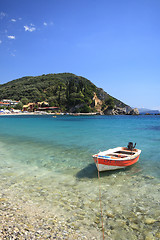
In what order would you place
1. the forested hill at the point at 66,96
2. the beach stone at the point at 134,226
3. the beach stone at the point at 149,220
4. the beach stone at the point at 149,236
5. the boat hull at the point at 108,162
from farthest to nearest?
1. the forested hill at the point at 66,96
2. the boat hull at the point at 108,162
3. the beach stone at the point at 149,220
4. the beach stone at the point at 134,226
5. the beach stone at the point at 149,236

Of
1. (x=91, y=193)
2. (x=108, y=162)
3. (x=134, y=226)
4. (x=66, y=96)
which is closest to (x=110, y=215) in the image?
(x=134, y=226)

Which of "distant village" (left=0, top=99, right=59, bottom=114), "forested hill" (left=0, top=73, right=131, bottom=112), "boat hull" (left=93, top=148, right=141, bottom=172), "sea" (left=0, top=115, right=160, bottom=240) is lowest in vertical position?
"sea" (left=0, top=115, right=160, bottom=240)

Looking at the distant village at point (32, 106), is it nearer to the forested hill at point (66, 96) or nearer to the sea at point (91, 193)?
the forested hill at point (66, 96)

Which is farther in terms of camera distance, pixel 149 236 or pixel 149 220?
pixel 149 220

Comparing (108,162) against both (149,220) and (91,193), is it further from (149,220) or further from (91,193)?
(149,220)

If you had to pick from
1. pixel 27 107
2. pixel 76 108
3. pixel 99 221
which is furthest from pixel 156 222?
pixel 27 107

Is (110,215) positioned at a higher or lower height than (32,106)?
lower

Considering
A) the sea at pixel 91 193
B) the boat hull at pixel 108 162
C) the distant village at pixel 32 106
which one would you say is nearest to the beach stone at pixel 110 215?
the sea at pixel 91 193

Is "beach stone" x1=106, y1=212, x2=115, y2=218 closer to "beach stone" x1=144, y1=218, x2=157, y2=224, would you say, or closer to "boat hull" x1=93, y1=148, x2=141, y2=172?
"beach stone" x1=144, y1=218, x2=157, y2=224

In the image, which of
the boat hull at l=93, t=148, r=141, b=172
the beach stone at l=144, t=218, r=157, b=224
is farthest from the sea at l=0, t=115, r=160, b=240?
the boat hull at l=93, t=148, r=141, b=172

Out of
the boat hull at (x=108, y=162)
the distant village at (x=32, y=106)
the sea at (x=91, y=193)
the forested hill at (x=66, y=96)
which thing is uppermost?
the forested hill at (x=66, y=96)

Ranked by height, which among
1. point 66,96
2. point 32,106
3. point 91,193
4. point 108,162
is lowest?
point 91,193

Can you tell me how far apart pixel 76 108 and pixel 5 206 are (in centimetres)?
14423

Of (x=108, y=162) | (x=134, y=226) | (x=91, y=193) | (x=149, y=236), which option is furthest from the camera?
(x=108, y=162)
